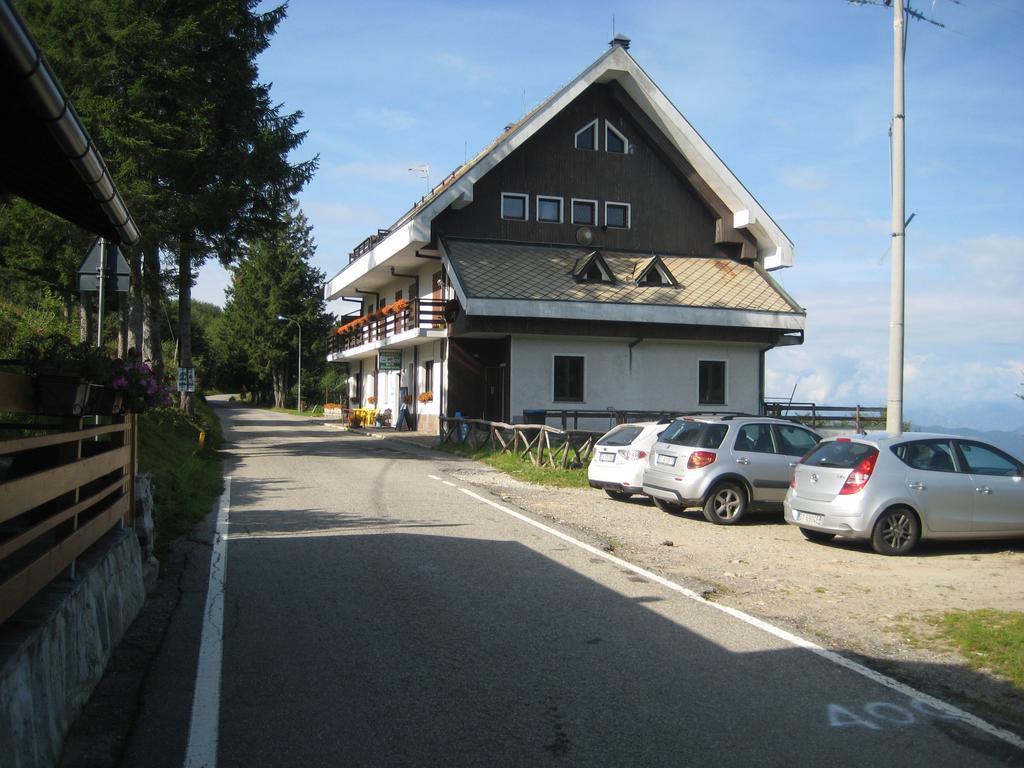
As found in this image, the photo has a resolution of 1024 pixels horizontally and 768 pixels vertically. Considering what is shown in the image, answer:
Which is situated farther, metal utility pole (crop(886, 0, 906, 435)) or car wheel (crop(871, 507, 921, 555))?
metal utility pole (crop(886, 0, 906, 435))

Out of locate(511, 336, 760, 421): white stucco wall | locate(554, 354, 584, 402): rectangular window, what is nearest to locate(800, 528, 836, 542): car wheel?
locate(511, 336, 760, 421): white stucco wall

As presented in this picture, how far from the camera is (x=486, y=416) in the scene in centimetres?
3266

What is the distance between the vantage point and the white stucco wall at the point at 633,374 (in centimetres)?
2989

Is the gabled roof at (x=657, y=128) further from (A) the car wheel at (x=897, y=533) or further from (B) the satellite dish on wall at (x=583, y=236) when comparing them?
(A) the car wheel at (x=897, y=533)

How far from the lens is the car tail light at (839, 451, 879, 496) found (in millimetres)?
10597

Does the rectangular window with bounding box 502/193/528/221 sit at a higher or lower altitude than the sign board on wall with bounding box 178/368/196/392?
higher

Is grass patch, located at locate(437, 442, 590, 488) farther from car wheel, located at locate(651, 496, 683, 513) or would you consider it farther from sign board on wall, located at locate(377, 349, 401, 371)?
sign board on wall, located at locate(377, 349, 401, 371)

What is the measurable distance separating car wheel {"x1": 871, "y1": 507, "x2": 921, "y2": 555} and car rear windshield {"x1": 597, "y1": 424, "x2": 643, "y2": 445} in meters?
5.27

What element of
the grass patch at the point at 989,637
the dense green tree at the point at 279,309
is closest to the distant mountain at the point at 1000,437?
the grass patch at the point at 989,637

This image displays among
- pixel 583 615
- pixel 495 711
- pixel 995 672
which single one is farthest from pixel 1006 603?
pixel 495 711

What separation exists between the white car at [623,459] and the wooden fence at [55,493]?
8.83m

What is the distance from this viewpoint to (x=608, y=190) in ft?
109

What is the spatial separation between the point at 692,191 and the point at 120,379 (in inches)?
1191

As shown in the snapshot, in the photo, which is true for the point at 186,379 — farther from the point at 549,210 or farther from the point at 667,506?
the point at 667,506
